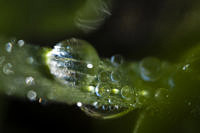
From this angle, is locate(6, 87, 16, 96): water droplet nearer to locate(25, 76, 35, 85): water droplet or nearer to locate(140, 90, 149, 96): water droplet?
locate(25, 76, 35, 85): water droplet

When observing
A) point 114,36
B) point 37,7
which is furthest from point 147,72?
point 37,7

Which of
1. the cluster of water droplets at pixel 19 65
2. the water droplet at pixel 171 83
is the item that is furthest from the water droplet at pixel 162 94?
the cluster of water droplets at pixel 19 65

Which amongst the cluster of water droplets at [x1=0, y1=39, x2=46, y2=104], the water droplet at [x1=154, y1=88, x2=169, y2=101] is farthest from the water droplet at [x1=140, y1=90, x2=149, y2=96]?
the cluster of water droplets at [x1=0, y1=39, x2=46, y2=104]

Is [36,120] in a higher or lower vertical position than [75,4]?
lower

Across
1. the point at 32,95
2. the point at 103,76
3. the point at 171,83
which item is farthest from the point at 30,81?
the point at 171,83

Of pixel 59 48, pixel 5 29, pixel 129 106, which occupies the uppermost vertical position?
pixel 5 29

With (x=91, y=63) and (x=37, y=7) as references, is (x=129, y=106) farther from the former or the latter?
(x=37, y=7)

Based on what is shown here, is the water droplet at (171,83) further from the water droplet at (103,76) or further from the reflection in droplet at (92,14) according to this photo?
the reflection in droplet at (92,14)

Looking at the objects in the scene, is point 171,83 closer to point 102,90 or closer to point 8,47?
point 102,90

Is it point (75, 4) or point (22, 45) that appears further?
point (75, 4)
